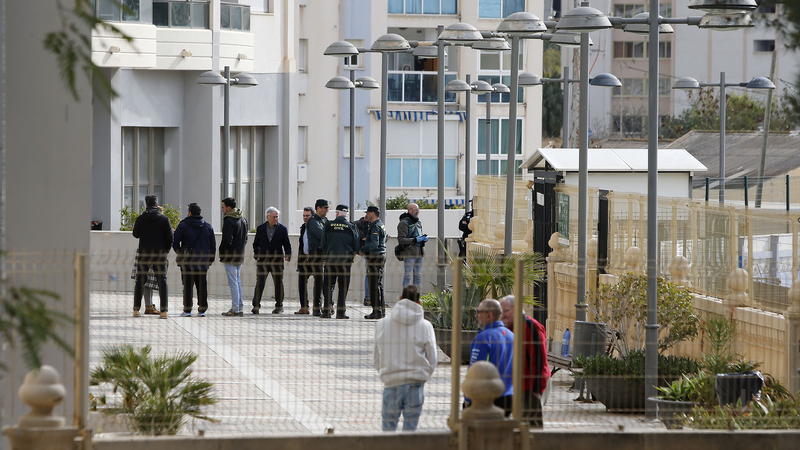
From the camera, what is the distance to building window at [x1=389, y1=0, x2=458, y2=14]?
174 feet

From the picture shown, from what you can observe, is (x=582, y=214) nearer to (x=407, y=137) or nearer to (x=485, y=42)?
(x=485, y=42)

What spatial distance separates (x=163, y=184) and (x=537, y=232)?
1757 cm

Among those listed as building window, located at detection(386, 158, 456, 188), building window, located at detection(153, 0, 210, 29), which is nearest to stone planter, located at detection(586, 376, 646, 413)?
building window, located at detection(153, 0, 210, 29)

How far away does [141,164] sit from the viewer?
33625 millimetres

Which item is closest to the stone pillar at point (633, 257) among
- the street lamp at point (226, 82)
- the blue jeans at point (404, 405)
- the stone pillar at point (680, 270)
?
the stone pillar at point (680, 270)

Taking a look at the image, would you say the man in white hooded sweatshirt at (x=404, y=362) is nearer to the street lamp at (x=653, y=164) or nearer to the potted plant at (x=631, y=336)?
the street lamp at (x=653, y=164)

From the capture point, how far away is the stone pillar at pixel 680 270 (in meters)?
15.4

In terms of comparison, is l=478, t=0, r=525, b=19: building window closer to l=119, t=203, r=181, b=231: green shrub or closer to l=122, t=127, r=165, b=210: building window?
l=122, t=127, r=165, b=210: building window

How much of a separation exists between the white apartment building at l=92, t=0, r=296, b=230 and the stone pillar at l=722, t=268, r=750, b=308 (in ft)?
63.8

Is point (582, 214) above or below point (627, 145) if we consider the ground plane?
below

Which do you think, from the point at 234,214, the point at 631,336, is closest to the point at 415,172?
the point at 234,214

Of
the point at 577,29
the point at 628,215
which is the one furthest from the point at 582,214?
the point at 577,29

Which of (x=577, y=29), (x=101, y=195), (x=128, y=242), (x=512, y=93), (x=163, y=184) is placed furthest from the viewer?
(x=163, y=184)

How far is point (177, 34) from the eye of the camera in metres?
33.2
